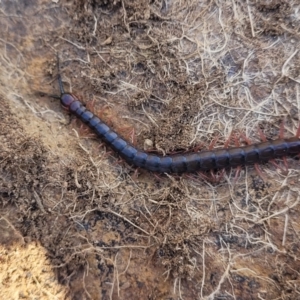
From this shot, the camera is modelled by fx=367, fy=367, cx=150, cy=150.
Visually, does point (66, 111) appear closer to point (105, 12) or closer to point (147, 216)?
point (105, 12)

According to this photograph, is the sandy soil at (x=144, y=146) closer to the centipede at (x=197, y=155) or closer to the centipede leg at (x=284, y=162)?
the centipede leg at (x=284, y=162)

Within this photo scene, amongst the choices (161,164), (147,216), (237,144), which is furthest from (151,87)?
(147,216)

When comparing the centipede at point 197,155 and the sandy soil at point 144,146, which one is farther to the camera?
the centipede at point 197,155

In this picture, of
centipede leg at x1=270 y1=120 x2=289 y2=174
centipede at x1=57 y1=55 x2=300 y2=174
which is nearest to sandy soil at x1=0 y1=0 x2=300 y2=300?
centipede leg at x1=270 y1=120 x2=289 y2=174

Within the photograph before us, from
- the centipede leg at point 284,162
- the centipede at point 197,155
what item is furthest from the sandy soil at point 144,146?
the centipede at point 197,155

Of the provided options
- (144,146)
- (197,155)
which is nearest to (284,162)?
(197,155)

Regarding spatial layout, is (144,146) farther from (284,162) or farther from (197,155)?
(284,162)

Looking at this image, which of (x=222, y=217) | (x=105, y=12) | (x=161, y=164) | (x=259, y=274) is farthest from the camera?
(x=105, y=12)
